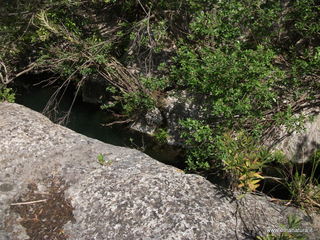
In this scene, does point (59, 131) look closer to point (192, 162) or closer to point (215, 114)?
point (192, 162)

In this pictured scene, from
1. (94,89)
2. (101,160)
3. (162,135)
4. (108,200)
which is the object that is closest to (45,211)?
(108,200)

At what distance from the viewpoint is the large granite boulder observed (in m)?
4.02

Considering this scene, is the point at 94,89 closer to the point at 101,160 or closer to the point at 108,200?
the point at 101,160

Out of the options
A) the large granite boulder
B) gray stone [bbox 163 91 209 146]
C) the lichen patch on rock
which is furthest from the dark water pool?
the lichen patch on rock

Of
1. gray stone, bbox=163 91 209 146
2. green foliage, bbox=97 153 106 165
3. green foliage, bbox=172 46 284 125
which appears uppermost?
green foliage, bbox=172 46 284 125

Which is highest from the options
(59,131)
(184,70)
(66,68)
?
(184,70)

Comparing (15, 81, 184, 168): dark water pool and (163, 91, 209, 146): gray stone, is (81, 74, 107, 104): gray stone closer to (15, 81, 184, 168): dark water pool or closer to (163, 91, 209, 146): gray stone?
(15, 81, 184, 168): dark water pool

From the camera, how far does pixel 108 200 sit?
4.29 metres

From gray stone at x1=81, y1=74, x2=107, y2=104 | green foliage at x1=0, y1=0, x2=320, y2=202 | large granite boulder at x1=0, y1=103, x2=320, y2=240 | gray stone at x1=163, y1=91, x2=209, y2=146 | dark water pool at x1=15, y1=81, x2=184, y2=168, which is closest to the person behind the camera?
large granite boulder at x1=0, y1=103, x2=320, y2=240

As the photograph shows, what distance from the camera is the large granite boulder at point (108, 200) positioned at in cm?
402

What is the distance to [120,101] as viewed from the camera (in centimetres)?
667

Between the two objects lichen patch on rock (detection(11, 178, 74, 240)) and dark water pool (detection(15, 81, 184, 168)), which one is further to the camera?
dark water pool (detection(15, 81, 184, 168))

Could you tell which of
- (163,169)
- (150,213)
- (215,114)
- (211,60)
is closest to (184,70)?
(211,60)

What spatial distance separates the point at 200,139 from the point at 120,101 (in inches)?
85.7
